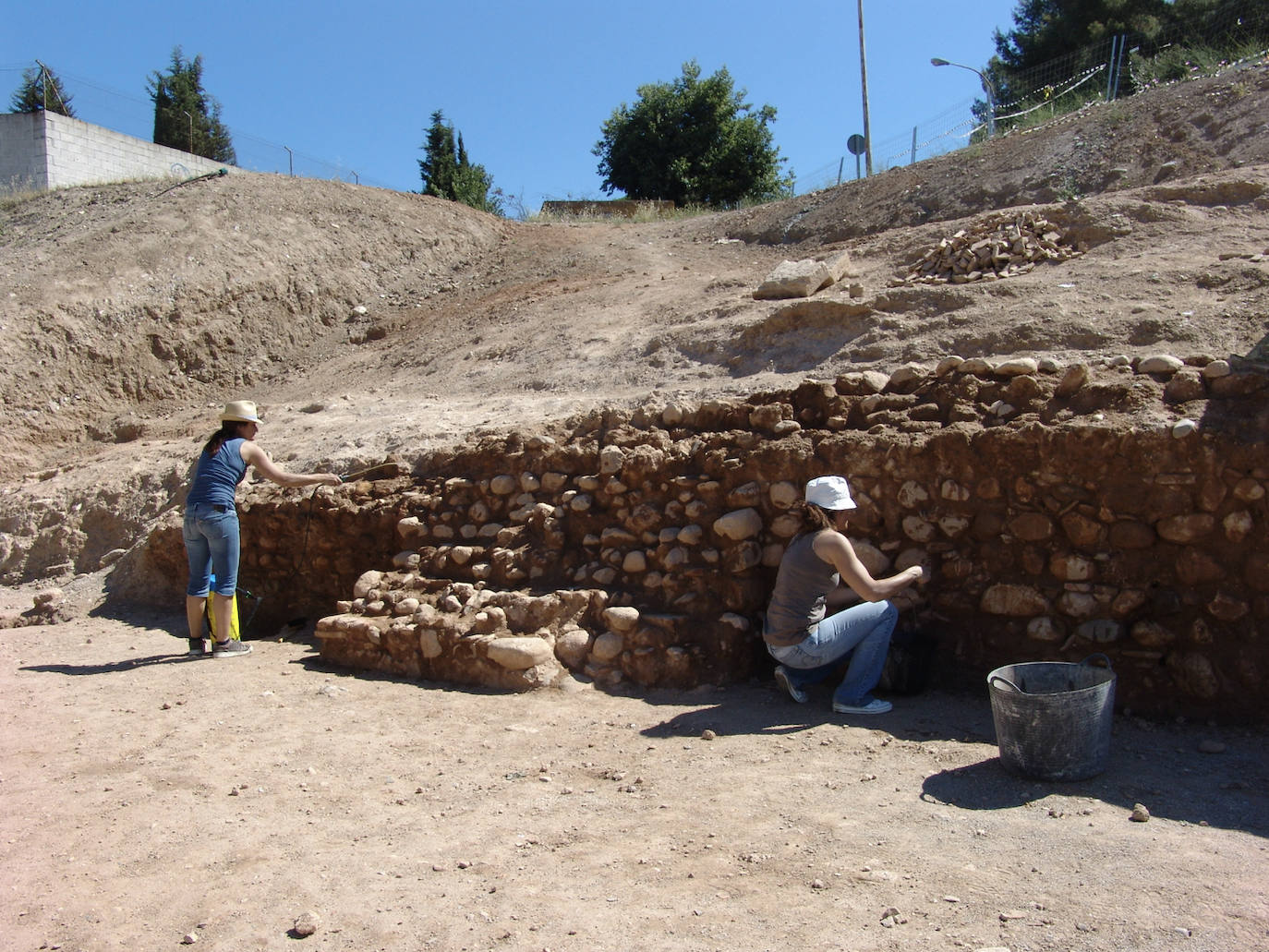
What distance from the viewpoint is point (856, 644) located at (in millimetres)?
4180

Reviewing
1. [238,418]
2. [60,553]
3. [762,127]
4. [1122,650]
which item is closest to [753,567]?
[1122,650]

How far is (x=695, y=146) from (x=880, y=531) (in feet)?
69.9

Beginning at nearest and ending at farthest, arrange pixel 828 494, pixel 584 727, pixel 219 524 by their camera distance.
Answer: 1. pixel 828 494
2. pixel 584 727
3. pixel 219 524

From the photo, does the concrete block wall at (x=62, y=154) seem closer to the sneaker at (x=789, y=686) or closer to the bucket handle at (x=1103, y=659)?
the sneaker at (x=789, y=686)

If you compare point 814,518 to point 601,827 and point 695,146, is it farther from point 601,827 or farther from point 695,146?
Result: point 695,146

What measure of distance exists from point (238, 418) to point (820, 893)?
425cm

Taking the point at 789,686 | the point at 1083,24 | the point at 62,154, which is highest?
the point at 1083,24

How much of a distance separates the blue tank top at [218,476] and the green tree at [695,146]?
1954 cm

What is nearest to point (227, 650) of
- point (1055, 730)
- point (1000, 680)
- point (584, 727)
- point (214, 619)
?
point (214, 619)

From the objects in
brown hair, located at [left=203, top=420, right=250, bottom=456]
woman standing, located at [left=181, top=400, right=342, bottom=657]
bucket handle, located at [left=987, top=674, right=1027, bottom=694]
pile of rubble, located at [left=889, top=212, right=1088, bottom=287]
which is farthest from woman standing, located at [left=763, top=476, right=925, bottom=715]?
pile of rubble, located at [left=889, top=212, right=1088, bottom=287]

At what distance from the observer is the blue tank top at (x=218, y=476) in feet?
17.4

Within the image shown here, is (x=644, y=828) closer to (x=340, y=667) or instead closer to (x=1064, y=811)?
(x=1064, y=811)

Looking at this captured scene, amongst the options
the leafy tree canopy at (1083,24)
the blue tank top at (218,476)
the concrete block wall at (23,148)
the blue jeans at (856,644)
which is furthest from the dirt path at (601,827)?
the leafy tree canopy at (1083,24)

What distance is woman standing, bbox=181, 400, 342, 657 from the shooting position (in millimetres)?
5324
